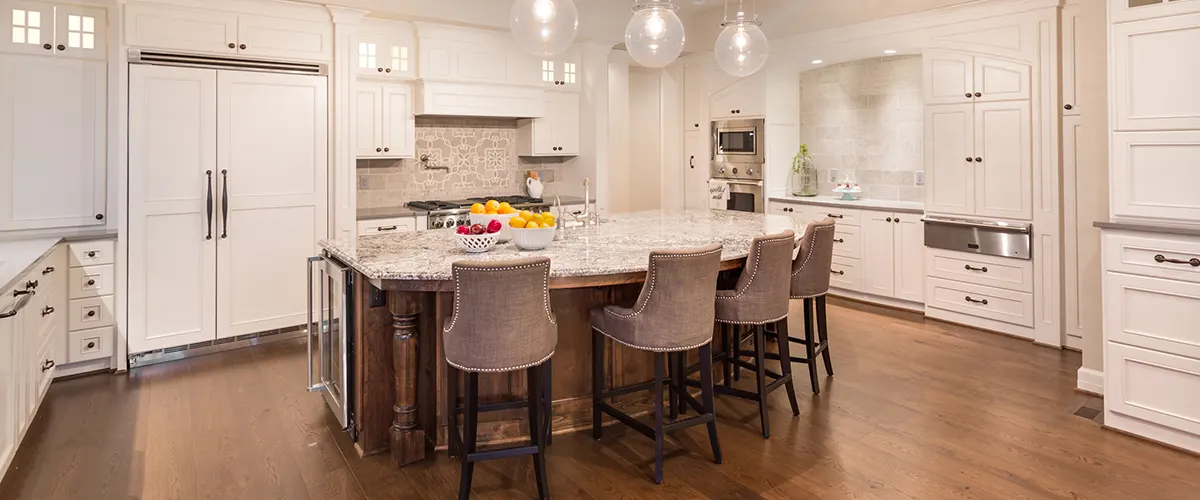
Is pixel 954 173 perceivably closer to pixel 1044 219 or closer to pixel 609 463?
pixel 1044 219

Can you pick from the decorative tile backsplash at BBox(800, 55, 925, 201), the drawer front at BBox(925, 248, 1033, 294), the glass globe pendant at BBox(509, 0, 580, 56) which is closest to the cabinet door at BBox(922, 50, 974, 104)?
the decorative tile backsplash at BBox(800, 55, 925, 201)

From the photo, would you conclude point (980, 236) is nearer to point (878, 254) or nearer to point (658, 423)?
point (878, 254)

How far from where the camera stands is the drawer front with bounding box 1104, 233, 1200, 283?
2.87 metres

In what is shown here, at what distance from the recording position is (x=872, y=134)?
6.55 m

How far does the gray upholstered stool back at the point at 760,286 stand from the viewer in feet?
9.92

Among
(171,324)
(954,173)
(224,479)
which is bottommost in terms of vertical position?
(224,479)

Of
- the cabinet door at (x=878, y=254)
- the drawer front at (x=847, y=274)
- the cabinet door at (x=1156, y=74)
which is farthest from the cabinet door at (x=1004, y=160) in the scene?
the cabinet door at (x=1156, y=74)

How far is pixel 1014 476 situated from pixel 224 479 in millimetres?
3254

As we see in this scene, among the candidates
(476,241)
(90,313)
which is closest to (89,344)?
(90,313)

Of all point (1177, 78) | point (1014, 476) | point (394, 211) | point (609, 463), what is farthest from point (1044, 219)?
point (394, 211)

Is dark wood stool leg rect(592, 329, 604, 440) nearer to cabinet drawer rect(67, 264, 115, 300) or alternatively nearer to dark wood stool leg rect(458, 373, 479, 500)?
dark wood stool leg rect(458, 373, 479, 500)

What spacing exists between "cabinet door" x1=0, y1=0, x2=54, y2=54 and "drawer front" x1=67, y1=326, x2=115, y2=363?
68.4 inches

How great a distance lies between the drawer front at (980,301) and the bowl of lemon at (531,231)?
3.71m

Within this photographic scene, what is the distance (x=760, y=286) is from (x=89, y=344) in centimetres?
405
